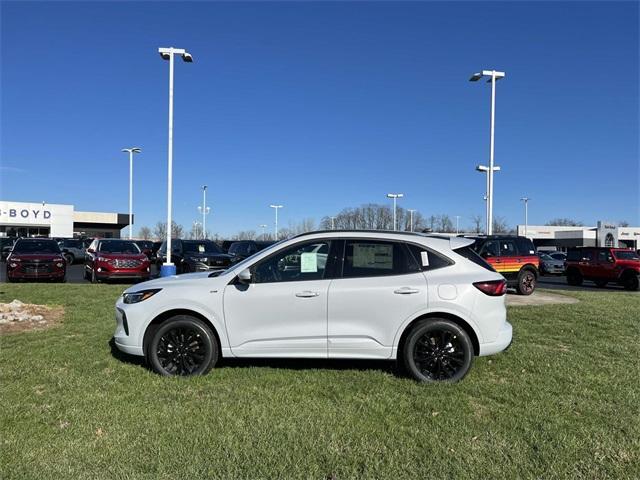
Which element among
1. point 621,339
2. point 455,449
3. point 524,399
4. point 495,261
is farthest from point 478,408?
point 495,261

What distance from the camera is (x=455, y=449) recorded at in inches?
154

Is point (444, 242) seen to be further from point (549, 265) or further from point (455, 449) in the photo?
point (549, 265)

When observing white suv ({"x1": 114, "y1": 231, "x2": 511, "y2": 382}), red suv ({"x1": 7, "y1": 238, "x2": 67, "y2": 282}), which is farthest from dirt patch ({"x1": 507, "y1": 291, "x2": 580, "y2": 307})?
red suv ({"x1": 7, "y1": 238, "x2": 67, "y2": 282})

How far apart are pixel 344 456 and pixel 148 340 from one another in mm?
2935

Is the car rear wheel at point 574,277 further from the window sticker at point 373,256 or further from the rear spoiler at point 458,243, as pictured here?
the window sticker at point 373,256

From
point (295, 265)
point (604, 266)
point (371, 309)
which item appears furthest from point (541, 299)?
point (295, 265)

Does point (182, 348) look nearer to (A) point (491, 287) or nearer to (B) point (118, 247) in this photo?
(A) point (491, 287)

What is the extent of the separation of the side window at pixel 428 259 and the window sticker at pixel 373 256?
267mm

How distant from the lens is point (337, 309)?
554 cm

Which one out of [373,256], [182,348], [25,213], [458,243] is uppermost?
[25,213]

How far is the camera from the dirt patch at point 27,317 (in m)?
8.53

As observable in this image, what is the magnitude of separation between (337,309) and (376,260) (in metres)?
0.70

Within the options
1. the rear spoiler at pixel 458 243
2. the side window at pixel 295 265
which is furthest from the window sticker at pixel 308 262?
the rear spoiler at pixel 458 243

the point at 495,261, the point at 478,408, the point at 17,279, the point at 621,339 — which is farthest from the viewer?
the point at 17,279
